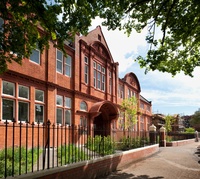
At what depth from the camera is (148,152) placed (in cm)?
1797

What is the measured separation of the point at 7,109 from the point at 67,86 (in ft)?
22.4

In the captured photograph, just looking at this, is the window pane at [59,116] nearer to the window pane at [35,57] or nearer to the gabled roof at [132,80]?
the window pane at [35,57]

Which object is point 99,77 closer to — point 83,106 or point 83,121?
point 83,106

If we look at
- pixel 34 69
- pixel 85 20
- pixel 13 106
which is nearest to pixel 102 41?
pixel 34 69

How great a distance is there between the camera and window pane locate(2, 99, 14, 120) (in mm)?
14117

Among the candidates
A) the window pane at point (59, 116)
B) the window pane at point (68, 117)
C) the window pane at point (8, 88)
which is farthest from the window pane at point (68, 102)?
the window pane at point (8, 88)

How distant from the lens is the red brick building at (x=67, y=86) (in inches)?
593

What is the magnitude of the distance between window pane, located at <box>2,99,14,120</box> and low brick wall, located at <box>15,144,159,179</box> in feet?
21.6

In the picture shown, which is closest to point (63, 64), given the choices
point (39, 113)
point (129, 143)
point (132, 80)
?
point (39, 113)

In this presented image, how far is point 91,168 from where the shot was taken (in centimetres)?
954

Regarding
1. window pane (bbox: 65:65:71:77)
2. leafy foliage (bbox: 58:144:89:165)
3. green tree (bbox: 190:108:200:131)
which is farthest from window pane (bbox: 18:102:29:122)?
green tree (bbox: 190:108:200:131)

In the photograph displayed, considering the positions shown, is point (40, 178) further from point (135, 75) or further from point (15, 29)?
point (135, 75)

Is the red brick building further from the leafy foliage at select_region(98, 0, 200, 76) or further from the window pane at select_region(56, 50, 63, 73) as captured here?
the leafy foliage at select_region(98, 0, 200, 76)

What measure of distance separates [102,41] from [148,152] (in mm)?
14030
